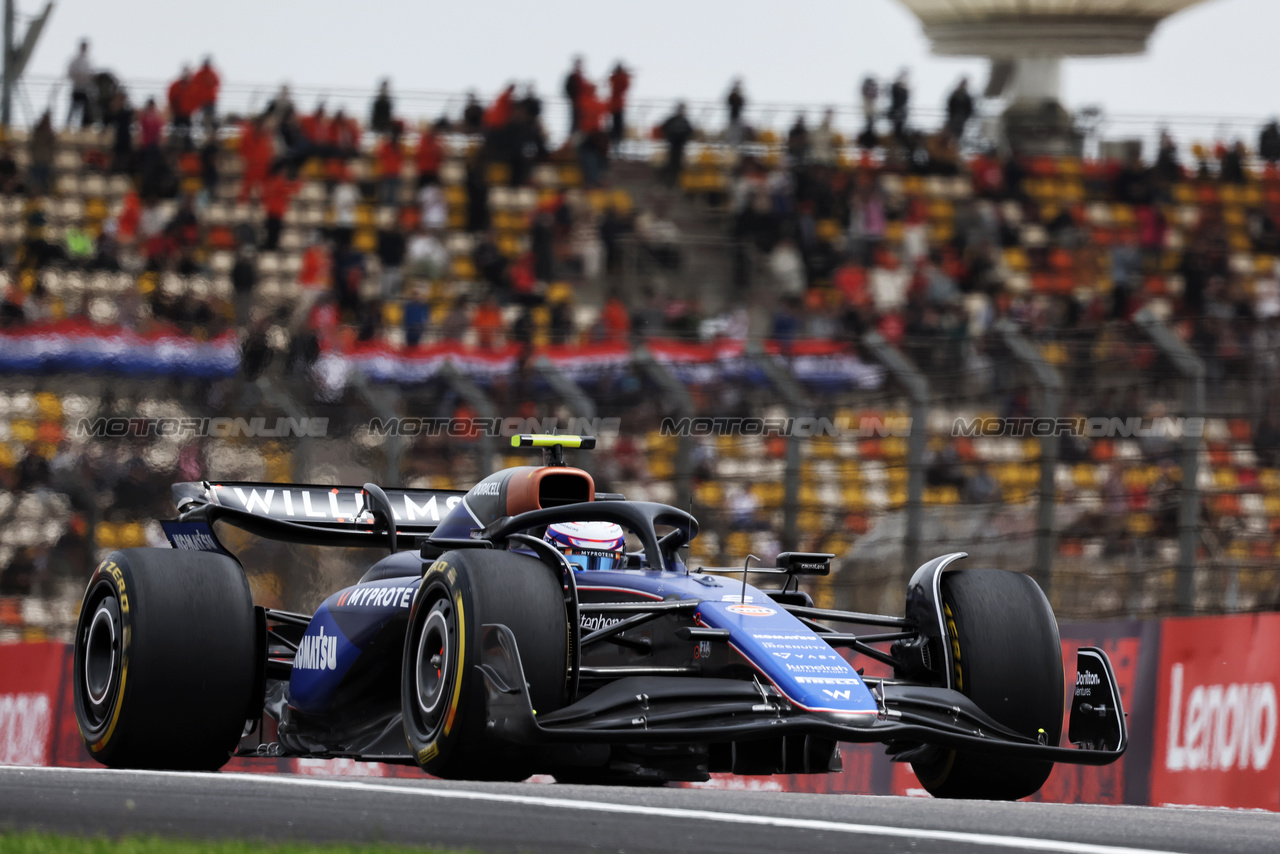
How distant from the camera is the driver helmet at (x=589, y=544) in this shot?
24.0 ft

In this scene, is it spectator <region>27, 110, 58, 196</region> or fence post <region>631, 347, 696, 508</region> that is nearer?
fence post <region>631, 347, 696, 508</region>

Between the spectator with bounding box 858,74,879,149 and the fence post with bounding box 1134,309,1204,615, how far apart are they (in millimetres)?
13993

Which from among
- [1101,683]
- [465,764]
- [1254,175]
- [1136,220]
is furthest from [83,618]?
[1254,175]

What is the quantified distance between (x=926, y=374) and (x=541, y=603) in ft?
15.7

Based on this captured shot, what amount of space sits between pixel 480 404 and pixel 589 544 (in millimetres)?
4041

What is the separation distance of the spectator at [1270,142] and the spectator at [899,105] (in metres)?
4.17

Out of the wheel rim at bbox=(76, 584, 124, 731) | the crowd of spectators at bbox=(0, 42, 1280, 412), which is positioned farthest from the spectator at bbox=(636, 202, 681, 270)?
the wheel rim at bbox=(76, 584, 124, 731)

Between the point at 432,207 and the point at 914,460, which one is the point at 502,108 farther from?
the point at 914,460

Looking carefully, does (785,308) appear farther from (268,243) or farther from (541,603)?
(541,603)

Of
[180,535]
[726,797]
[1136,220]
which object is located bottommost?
[726,797]

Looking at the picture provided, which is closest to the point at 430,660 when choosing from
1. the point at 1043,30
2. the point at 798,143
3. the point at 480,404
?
the point at 480,404

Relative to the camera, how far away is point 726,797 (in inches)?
248

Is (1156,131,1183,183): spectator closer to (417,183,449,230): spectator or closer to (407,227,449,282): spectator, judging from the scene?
(417,183,449,230): spectator

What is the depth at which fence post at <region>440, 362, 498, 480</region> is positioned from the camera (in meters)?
11.2
